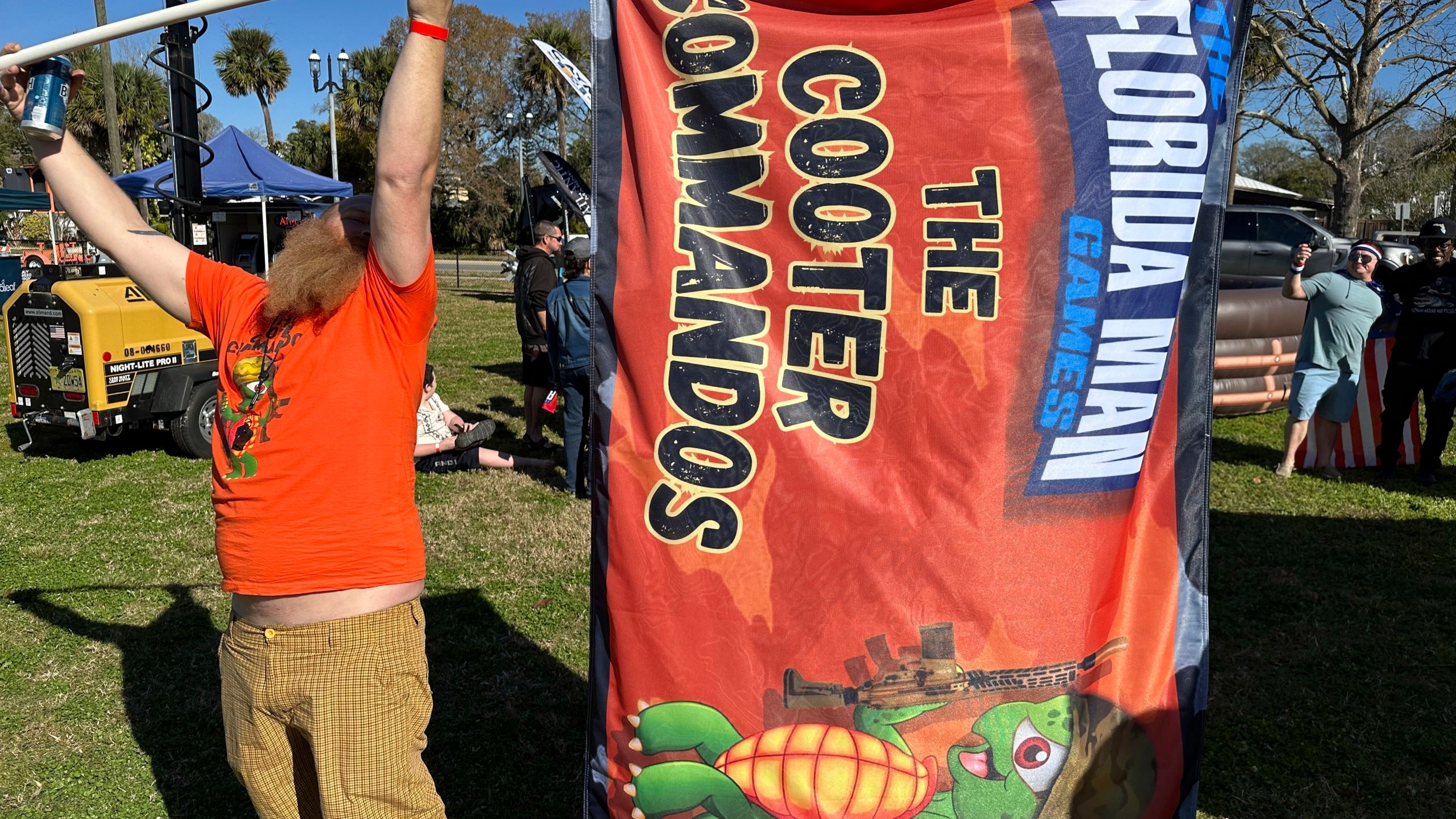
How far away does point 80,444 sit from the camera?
379 inches

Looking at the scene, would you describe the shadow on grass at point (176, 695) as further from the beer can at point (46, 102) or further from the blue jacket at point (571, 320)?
the blue jacket at point (571, 320)

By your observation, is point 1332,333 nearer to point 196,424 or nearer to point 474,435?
point 474,435

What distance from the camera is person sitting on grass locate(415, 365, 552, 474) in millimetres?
8125

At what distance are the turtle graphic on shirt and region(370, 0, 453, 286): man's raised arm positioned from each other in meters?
0.46

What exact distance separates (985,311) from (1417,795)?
2.90 m

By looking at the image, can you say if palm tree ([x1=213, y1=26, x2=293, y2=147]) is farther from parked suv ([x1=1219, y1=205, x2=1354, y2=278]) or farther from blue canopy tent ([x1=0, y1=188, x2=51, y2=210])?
parked suv ([x1=1219, y1=205, x2=1354, y2=278])

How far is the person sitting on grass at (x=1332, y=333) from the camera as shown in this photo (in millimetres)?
8172

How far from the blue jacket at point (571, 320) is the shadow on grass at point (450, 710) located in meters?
2.53

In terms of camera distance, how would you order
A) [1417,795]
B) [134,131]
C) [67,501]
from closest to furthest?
[1417,795] → [67,501] → [134,131]

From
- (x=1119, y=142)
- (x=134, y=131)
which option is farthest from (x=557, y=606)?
(x=134, y=131)

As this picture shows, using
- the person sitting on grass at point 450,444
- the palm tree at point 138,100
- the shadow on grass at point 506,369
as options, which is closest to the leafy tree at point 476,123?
the palm tree at point 138,100

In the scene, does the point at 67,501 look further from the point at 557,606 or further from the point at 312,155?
the point at 312,155

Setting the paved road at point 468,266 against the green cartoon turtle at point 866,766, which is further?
the paved road at point 468,266

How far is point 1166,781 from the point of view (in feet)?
9.20
